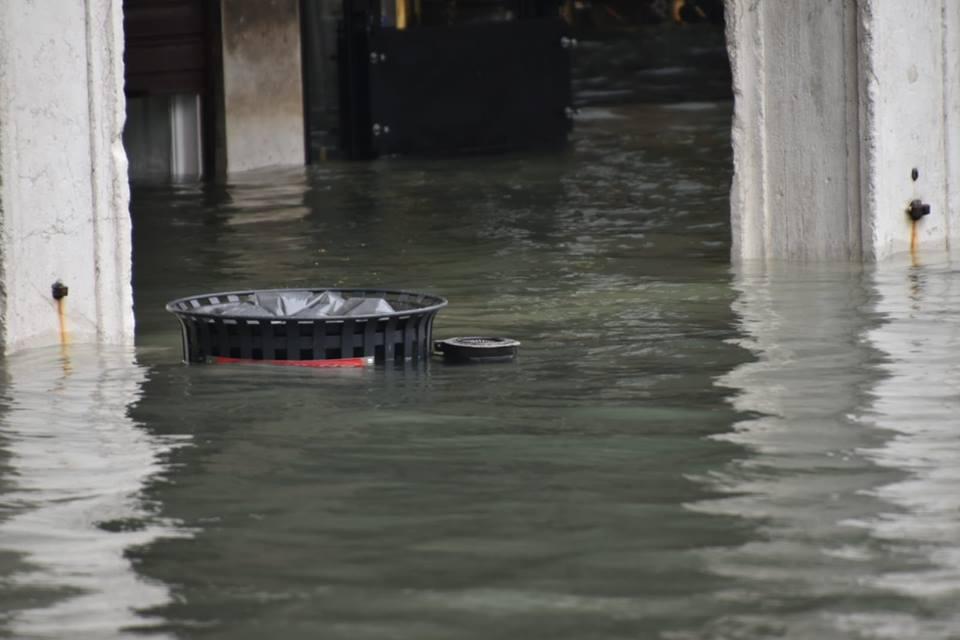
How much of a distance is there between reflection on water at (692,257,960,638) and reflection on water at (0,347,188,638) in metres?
1.35

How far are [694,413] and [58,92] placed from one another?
314 cm

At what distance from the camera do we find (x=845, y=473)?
541cm

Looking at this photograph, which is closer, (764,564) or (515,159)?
(764,564)

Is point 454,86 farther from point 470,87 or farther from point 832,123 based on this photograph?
point 832,123

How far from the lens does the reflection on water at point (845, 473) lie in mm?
4195

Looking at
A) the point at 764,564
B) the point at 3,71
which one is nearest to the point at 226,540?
the point at 764,564

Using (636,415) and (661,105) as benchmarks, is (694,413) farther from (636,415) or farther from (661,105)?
Answer: (661,105)

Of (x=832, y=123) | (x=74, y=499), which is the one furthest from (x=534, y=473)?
(x=832, y=123)

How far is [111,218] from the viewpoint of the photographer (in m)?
8.27

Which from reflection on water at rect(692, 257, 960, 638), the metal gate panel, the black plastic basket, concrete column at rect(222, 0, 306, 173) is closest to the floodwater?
reflection on water at rect(692, 257, 960, 638)

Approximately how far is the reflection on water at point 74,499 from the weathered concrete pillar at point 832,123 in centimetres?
421

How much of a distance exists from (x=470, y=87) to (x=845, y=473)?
14712mm

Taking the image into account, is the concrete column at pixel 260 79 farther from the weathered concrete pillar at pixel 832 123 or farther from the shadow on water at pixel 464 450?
the weathered concrete pillar at pixel 832 123

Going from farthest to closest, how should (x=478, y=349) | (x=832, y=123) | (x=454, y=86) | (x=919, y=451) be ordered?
(x=454, y=86), (x=832, y=123), (x=478, y=349), (x=919, y=451)
